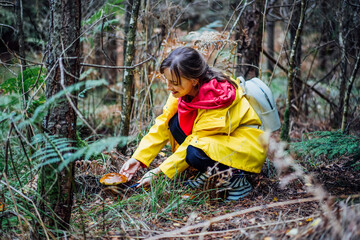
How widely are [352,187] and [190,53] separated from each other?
67.3 inches

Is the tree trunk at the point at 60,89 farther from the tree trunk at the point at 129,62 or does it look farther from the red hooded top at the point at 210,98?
the tree trunk at the point at 129,62

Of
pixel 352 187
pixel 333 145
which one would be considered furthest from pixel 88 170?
pixel 352 187

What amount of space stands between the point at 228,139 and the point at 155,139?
703mm

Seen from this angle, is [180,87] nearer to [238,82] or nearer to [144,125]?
[238,82]

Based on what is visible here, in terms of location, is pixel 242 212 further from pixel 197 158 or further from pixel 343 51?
pixel 343 51

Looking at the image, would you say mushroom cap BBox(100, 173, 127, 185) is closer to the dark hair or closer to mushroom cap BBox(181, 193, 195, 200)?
mushroom cap BBox(181, 193, 195, 200)

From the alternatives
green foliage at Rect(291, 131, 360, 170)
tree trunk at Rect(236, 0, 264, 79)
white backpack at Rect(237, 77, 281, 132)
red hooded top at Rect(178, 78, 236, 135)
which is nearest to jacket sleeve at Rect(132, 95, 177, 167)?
red hooded top at Rect(178, 78, 236, 135)

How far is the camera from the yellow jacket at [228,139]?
7.77ft

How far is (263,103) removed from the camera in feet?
8.37

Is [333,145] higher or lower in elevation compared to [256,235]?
higher

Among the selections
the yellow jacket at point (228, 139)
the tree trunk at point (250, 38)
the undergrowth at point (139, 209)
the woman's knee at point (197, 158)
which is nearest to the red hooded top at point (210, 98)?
the yellow jacket at point (228, 139)

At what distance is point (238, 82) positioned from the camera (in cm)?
267

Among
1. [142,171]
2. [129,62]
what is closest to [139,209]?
[142,171]

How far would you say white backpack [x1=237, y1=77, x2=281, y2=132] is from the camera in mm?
2555
